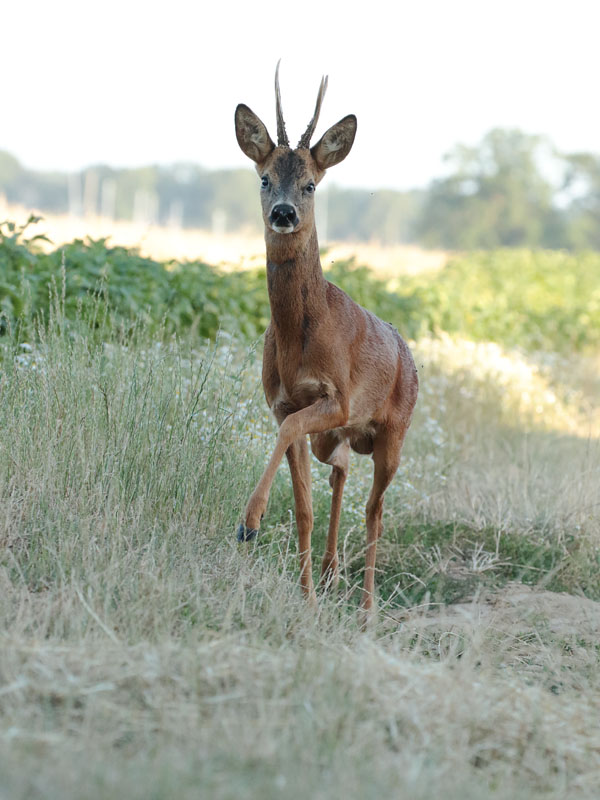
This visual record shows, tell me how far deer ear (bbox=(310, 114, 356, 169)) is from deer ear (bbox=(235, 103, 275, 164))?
0.25 metres

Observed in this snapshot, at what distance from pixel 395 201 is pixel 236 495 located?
→ 378 ft

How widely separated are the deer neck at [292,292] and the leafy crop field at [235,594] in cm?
91

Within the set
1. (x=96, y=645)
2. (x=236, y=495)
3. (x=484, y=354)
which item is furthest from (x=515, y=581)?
(x=484, y=354)

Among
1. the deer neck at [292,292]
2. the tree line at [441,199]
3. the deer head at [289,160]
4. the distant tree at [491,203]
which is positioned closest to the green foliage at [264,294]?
the deer neck at [292,292]

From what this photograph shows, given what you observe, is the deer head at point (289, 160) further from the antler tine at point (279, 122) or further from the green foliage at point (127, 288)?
the green foliage at point (127, 288)

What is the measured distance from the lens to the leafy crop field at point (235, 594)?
3.32 meters

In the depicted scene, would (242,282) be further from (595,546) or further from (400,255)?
(400,255)

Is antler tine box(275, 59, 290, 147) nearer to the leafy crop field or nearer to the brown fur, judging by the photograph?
the brown fur

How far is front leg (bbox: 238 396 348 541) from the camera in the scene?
190 inches

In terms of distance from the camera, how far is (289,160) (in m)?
5.33

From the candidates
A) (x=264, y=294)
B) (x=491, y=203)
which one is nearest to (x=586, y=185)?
(x=491, y=203)

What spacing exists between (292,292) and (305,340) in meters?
0.25

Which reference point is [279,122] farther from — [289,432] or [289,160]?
[289,432]

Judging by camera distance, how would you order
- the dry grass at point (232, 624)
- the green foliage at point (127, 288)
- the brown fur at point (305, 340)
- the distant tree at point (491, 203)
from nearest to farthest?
the dry grass at point (232, 624), the brown fur at point (305, 340), the green foliage at point (127, 288), the distant tree at point (491, 203)
